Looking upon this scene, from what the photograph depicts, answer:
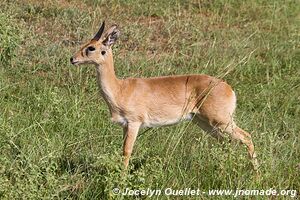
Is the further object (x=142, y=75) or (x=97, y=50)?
(x=142, y=75)

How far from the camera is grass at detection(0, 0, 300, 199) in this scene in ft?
17.0

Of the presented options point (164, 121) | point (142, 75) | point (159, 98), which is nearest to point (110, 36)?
point (159, 98)

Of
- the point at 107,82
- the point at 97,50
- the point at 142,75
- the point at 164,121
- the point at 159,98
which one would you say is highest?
the point at 97,50

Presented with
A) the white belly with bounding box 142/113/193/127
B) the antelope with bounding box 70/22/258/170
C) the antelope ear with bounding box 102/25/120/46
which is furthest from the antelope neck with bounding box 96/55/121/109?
the white belly with bounding box 142/113/193/127

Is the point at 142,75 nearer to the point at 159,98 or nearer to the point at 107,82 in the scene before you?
the point at 159,98

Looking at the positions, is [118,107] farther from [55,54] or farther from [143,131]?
[55,54]

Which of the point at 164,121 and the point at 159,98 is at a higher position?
the point at 159,98

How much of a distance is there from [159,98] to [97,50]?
0.65m

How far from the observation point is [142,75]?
7887 mm

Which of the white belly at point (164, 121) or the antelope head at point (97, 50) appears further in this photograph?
the white belly at point (164, 121)

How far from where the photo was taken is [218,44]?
9359 millimetres

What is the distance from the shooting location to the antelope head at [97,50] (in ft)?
19.1

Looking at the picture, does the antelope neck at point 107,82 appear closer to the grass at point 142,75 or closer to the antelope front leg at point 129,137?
the antelope front leg at point 129,137

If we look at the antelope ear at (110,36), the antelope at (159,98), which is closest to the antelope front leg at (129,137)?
the antelope at (159,98)
